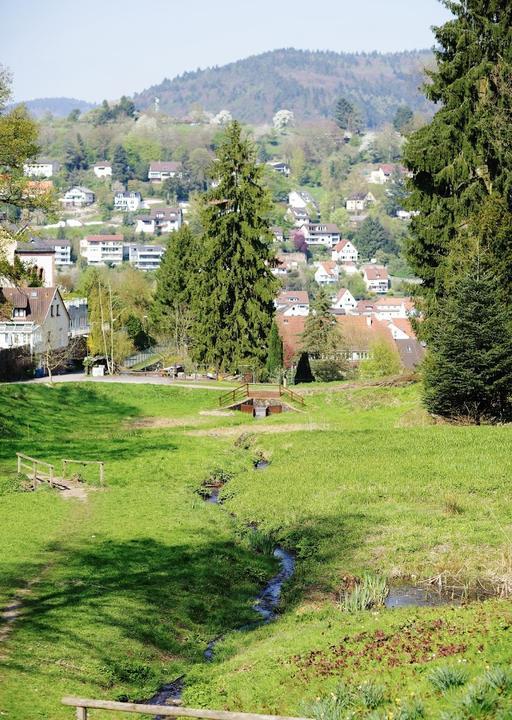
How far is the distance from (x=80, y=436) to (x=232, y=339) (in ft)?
72.3

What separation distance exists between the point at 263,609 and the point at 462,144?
33.0 m

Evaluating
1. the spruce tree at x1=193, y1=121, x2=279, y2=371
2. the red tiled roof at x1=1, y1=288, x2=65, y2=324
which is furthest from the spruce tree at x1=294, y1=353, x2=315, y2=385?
the red tiled roof at x1=1, y1=288, x2=65, y2=324

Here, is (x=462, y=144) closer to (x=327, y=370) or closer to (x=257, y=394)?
(x=257, y=394)

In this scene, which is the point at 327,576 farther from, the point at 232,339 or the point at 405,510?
the point at 232,339

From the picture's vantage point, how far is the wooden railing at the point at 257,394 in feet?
183

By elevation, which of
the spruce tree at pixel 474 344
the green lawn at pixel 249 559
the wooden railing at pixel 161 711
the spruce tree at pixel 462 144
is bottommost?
the green lawn at pixel 249 559

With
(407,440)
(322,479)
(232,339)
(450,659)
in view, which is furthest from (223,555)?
(232,339)

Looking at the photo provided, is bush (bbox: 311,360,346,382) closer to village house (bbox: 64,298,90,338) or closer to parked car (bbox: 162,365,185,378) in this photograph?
parked car (bbox: 162,365,185,378)

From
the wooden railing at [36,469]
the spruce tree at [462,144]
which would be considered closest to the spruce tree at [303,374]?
the spruce tree at [462,144]

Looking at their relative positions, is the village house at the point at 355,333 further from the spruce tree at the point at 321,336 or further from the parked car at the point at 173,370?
the parked car at the point at 173,370

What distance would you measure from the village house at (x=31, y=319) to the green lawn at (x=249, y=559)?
32979mm

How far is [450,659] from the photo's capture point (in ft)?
51.6

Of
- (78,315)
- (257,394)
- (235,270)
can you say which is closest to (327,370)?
(235,270)

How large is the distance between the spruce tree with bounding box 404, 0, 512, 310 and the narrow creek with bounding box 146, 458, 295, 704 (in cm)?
2393
